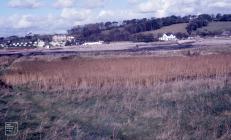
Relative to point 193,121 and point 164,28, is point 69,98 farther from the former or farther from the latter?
point 164,28

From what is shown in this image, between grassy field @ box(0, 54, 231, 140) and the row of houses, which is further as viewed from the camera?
the row of houses

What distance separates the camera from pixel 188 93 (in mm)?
18781

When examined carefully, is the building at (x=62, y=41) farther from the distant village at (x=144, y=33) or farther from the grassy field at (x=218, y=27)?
the grassy field at (x=218, y=27)

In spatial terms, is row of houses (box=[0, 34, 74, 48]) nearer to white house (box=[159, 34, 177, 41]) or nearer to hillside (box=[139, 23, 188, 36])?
hillside (box=[139, 23, 188, 36])

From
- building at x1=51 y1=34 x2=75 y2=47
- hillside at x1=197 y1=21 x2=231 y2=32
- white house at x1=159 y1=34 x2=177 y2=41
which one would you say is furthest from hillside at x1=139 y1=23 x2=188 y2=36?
building at x1=51 y1=34 x2=75 y2=47

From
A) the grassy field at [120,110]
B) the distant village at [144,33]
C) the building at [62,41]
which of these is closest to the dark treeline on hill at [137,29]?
the distant village at [144,33]

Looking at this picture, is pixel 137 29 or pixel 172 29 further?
pixel 137 29

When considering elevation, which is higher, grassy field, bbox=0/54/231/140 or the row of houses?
grassy field, bbox=0/54/231/140

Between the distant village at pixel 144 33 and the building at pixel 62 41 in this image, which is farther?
the building at pixel 62 41

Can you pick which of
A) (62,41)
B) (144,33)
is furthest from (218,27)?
(62,41)

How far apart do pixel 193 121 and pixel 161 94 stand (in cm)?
640

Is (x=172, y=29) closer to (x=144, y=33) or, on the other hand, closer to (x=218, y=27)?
(x=144, y=33)

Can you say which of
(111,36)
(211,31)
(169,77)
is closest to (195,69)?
(169,77)

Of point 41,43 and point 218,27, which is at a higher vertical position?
point 218,27
